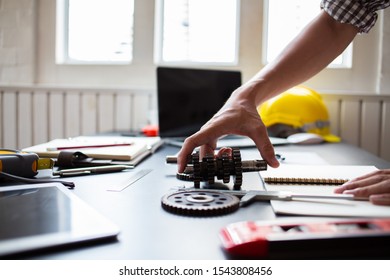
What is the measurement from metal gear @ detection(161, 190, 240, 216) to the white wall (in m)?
1.58

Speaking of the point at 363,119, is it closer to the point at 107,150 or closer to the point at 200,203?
the point at 107,150

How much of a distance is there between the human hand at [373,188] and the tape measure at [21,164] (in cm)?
51

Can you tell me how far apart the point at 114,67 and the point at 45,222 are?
180 cm

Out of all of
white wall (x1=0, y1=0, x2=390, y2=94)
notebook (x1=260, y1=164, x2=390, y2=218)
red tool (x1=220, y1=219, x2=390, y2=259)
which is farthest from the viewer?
white wall (x1=0, y1=0, x2=390, y2=94)

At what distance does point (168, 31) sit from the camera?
84.8 inches

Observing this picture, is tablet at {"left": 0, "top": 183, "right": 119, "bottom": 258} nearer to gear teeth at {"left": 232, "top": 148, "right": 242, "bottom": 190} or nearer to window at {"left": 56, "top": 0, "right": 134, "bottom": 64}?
gear teeth at {"left": 232, "top": 148, "right": 242, "bottom": 190}

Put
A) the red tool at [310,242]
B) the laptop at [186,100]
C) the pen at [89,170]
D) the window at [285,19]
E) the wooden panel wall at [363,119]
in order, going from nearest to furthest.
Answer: the red tool at [310,242] → the pen at [89,170] → the laptop at [186,100] → the wooden panel wall at [363,119] → the window at [285,19]

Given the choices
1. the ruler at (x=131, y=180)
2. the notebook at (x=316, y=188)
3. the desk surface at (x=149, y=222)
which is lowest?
the ruler at (x=131, y=180)

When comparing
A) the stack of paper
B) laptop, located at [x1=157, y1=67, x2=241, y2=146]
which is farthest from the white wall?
the stack of paper

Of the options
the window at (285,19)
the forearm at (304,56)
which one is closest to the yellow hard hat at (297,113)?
the window at (285,19)

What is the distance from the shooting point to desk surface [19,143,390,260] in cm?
34

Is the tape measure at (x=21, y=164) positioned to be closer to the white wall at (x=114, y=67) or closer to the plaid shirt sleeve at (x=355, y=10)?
the plaid shirt sleeve at (x=355, y=10)

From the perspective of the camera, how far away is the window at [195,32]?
212 cm
